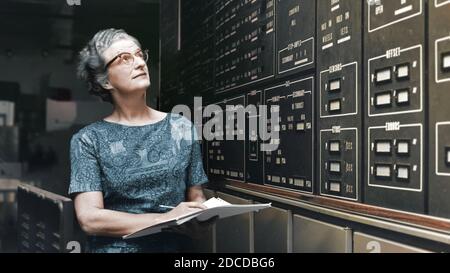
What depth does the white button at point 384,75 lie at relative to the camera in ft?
3.89

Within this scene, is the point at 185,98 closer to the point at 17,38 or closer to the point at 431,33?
the point at 17,38

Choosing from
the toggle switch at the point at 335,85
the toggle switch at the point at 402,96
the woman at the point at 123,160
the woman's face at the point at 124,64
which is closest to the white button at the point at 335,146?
the toggle switch at the point at 335,85

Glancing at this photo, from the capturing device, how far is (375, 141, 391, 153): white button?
1185 mm

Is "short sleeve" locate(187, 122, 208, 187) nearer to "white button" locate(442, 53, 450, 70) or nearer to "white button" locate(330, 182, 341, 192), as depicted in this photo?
"white button" locate(330, 182, 341, 192)

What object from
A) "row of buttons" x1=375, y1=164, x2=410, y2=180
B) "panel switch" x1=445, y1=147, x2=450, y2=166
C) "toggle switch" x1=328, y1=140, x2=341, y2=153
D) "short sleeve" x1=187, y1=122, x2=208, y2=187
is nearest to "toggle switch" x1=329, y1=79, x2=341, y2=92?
"toggle switch" x1=328, y1=140, x2=341, y2=153

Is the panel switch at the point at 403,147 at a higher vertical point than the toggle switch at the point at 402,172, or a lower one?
higher

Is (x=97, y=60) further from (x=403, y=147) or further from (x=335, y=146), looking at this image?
(x=403, y=147)

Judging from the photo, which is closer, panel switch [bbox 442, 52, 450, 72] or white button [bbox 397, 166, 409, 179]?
panel switch [bbox 442, 52, 450, 72]

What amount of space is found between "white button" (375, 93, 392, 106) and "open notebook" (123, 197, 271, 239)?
46 centimetres

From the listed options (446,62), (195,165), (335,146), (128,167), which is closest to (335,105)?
(335,146)

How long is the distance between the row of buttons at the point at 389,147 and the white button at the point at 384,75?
0.14 m

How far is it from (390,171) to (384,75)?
0.22 metres

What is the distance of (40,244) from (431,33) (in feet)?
4.12

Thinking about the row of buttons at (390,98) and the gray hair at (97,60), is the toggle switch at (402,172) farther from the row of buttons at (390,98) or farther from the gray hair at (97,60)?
the gray hair at (97,60)
